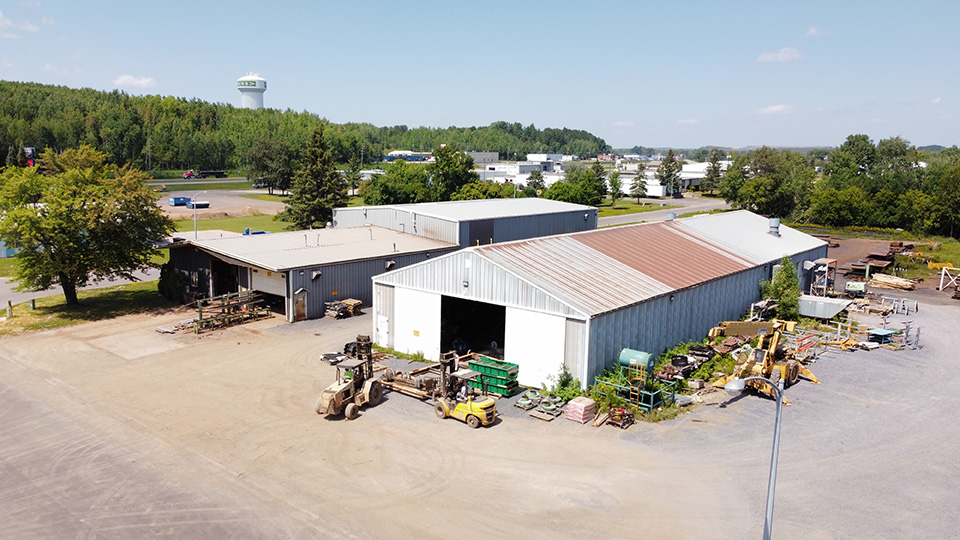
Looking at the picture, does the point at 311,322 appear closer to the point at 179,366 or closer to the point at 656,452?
the point at 179,366

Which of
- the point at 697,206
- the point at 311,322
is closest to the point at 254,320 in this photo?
the point at 311,322

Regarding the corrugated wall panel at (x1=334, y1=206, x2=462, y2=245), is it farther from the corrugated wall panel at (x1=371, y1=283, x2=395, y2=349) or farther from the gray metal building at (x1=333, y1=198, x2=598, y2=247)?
the corrugated wall panel at (x1=371, y1=283, x2=395, y2=349)

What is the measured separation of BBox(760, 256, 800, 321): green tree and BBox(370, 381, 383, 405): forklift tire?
77.5 feet

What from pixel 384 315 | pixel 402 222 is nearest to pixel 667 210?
pixel 402 222

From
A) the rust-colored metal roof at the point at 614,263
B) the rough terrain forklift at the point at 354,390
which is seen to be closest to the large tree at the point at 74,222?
the rough terrain forklift at the point at 354,390

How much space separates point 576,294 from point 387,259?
16.6 m

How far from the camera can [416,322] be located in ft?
88.7

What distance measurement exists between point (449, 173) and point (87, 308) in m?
50.1

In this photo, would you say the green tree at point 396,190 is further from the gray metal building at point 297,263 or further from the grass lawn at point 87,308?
the grass lawn at point 87,308

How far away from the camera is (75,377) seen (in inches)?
945

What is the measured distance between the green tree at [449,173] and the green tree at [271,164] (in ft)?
91.8

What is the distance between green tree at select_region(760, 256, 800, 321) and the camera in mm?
34031

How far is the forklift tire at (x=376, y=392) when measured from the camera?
21344 mm

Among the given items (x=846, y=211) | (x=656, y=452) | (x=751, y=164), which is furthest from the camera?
(x=751, y=164)
